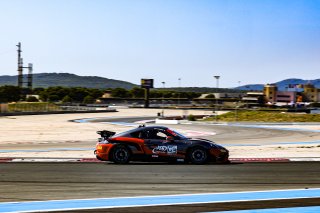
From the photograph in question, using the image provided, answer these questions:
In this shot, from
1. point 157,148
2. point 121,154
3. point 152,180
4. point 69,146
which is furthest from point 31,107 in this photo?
point 152,180

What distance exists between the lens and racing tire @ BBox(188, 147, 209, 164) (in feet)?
45.3

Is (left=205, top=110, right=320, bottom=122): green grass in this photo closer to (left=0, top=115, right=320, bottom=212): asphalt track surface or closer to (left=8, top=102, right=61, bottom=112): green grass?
(left=0, top=115, right=320, bottom=212): asphalt track surface

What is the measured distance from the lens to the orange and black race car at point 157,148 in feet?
45.4

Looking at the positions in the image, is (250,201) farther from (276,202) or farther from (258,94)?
(258,94)

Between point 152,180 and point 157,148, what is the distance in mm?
3145

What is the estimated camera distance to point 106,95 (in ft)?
592

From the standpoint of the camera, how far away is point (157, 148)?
13.9 m

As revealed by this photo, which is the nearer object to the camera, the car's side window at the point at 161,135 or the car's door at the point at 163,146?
the car's door at the point at 163,146

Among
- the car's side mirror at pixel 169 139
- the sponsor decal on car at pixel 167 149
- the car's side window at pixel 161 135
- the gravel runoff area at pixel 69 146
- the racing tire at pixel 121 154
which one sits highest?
the car's side window at pixel 161 135

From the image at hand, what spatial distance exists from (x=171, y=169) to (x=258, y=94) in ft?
632

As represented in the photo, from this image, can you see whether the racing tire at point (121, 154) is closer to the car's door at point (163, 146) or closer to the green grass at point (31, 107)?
the car's door at point (163, 146)

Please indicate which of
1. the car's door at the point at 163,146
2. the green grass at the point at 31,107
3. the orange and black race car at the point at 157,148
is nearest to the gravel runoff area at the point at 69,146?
the orange and black race car at the point at 157,148

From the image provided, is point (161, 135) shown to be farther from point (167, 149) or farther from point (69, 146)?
point (69, 146)

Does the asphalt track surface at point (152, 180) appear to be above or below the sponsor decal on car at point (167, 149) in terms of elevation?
below
